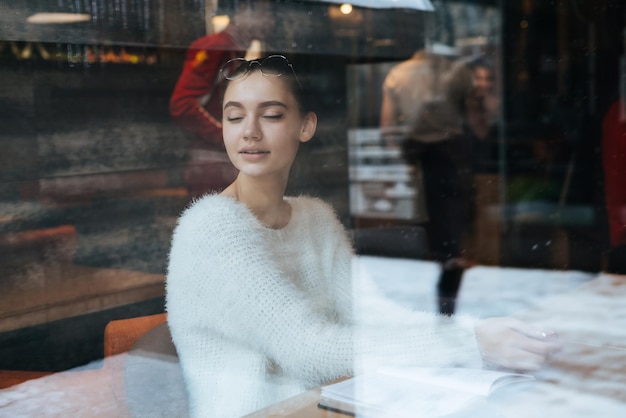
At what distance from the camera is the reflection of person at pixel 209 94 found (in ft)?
4.68

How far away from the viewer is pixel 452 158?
529 centimetres

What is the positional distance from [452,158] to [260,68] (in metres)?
4.05

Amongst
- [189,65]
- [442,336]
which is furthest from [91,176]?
[442,336]

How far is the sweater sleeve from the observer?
49.4 inches

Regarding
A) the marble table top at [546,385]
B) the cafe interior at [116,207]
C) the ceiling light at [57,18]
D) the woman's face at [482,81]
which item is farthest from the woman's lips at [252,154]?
the woman's face at [482,81]

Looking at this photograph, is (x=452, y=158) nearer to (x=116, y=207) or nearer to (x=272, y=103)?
(x=116, y=207)

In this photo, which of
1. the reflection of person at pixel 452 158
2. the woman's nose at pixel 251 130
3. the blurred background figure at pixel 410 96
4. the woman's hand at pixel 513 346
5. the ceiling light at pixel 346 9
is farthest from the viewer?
the blurred background figure at pixel 410 96

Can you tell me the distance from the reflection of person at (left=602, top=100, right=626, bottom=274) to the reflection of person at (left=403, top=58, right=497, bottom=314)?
87cm

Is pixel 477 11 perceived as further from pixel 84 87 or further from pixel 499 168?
pixel 84 87

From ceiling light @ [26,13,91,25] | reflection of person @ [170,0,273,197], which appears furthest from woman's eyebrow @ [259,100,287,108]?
ceiling light @ [26,13,91,25]

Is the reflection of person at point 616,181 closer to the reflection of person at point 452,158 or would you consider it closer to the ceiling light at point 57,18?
the reflection of person at point 452,158

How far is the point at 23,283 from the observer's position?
149 cm

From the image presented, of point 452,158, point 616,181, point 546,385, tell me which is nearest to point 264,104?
point 546,385

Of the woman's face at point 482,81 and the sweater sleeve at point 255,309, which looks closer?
the sweater sleeve at point 255,309
